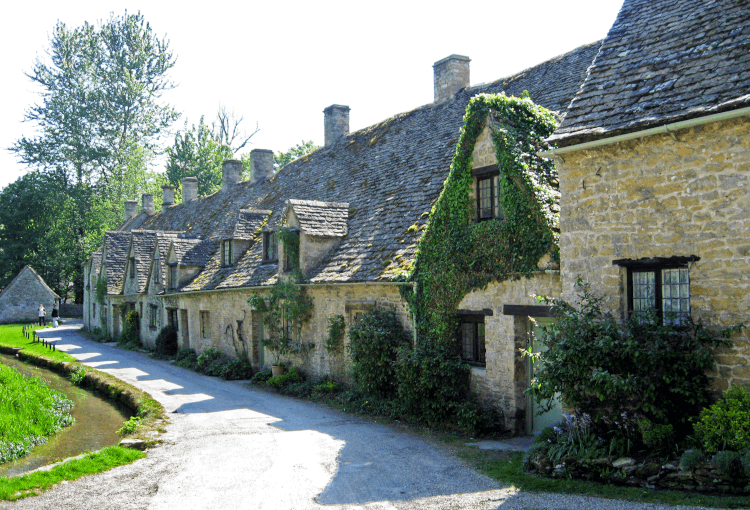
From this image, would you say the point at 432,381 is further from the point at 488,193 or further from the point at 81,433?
the point at 81,433

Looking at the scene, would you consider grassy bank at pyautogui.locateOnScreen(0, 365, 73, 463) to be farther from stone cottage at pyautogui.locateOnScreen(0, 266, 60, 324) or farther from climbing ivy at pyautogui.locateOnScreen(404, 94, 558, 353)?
stone cottage at pyautogui.locateOnScreen(0, 266, 60, 324)

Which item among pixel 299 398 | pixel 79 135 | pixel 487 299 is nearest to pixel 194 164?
pixel 79 135

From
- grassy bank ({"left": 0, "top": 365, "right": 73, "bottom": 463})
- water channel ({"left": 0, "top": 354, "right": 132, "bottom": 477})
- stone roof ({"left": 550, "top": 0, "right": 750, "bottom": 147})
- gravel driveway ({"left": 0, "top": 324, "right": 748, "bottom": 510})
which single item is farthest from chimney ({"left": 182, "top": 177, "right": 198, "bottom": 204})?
stone roof ({"left": 550, "top": 0, "right": 750, "bottom": 147})

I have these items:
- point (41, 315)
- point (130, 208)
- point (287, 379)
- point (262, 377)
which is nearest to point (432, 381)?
point (287, 379)

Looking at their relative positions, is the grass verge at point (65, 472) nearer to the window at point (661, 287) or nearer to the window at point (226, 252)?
the window at point (661, 287)

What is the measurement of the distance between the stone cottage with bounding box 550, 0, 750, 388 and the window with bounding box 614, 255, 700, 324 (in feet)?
0.05

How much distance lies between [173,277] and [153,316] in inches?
171

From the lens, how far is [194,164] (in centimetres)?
5466

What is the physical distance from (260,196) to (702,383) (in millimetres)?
22921

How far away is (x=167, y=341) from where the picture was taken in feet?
90.3

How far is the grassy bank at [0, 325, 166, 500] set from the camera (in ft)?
31.2

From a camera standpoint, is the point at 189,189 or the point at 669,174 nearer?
the point at 669,174

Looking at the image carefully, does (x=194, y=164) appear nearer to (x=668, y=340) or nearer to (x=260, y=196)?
(x=260, y=196)

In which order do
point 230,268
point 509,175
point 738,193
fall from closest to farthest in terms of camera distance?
point 738,193 → point 509,175 → point 230,268
